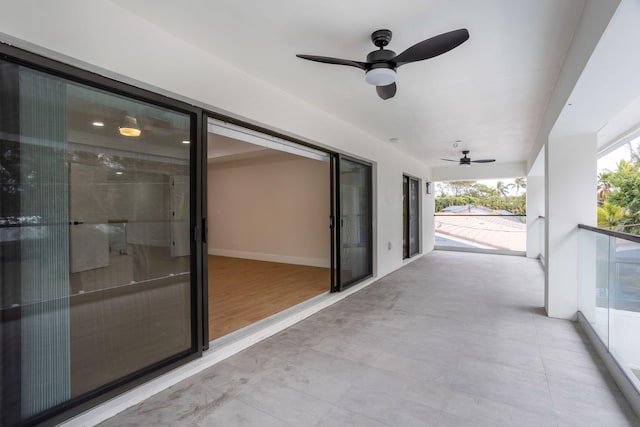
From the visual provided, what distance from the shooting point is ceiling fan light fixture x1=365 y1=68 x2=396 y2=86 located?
2.20 meters

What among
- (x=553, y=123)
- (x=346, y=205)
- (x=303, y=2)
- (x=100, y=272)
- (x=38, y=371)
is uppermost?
(x=303, y=2)

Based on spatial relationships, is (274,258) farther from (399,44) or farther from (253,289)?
(399,44)

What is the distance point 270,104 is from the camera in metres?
3.13

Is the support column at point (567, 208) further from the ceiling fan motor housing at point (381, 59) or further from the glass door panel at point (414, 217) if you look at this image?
the glass door panel at point (414, 217)

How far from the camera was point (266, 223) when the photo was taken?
7.59 m

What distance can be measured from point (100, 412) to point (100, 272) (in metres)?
0.86

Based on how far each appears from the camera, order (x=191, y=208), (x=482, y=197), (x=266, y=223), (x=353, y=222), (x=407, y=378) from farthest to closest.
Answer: (x=482, y=197)
(x=266, y=223)
(x=353, y=222)
(x=191, y=208)
(x=407, y=378)

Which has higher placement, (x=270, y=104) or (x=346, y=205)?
(x=270, y=104)

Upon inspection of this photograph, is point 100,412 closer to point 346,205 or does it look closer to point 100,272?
point 100,272

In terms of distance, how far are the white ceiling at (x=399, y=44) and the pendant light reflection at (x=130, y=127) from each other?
69 cm

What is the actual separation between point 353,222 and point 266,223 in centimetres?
327

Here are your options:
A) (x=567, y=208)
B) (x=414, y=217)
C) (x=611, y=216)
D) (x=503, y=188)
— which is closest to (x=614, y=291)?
(x=567, y=208)

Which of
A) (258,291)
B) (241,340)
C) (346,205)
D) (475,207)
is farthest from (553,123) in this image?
(475,207)

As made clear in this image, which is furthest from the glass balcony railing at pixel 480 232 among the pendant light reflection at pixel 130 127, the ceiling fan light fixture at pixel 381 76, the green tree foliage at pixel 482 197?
the pendant light reflection at pixel 130 127
